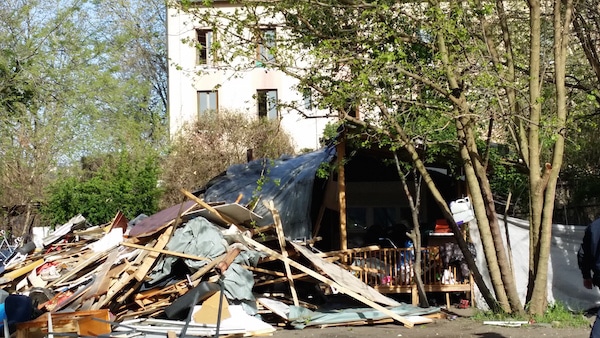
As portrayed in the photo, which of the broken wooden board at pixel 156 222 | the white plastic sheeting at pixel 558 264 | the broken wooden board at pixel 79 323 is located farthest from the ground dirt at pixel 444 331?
the broken wooden board at pixel 156 222

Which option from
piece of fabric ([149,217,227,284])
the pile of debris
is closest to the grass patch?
the pile of debris

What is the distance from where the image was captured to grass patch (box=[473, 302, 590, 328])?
12727 mm

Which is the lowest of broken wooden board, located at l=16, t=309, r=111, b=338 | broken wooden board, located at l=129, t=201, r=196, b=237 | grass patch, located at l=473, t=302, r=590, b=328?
grass patch, located at l=473, t=302, r=590, b=328

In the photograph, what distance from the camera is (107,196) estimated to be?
23.9m

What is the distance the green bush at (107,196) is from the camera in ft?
78.1

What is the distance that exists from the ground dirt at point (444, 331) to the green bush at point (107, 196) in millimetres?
11771

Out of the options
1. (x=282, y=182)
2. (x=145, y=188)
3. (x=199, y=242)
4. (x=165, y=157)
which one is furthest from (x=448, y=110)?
(x=165, y=157)

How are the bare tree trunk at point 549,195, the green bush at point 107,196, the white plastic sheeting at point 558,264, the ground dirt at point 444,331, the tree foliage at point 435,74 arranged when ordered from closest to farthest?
the ground dirt at point 444,331 → the tree foliage at point 435,74 → the bare tree trunk at point 549,195 → the white plastic sheeting at point 558,264 → the green bush at point 107,196

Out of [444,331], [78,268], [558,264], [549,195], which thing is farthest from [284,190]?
[549,195]

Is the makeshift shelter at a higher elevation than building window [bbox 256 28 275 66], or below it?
below

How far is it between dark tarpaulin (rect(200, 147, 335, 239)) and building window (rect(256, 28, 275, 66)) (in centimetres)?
493

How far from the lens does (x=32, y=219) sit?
29.0 meters

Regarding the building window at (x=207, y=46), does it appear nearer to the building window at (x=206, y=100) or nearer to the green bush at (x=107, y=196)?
the green bush at (x=107, y=196)

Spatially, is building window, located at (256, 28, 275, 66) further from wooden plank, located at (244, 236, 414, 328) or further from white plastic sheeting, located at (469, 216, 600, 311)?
white plastic sheeting, located at (469, 216, 600, 311)
